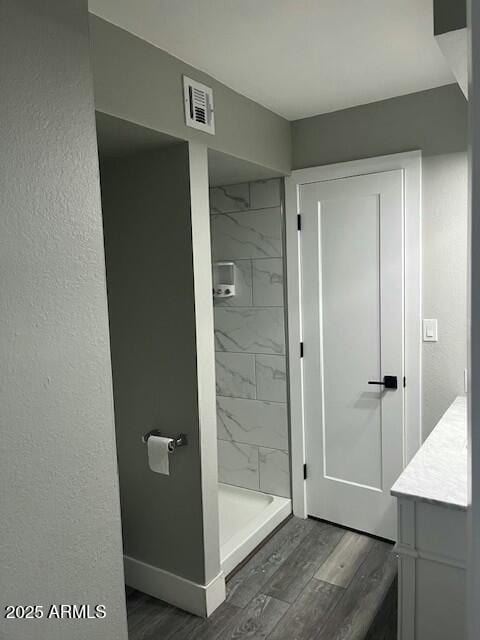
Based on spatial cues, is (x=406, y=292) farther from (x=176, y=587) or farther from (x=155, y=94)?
(x=176, y=587)

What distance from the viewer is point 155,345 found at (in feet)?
7.81

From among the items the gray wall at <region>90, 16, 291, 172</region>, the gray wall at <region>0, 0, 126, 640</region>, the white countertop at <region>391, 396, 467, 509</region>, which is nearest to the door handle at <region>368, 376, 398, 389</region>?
the white countertop at <region>391, 396, 467, 509</region>

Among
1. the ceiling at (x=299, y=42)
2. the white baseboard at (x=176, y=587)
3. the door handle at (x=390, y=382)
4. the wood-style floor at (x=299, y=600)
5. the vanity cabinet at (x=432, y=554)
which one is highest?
the ceiling at (x=299, y=42)

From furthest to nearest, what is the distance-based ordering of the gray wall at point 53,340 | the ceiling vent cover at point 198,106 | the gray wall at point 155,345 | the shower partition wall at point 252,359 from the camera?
the shower partition wall at point 252,359, the gray wall at point 155,345, the ceiling vent cover at point 198,106, the gray wall at point 53,340

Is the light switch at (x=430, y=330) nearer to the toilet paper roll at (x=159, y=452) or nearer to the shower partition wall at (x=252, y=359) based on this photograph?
the shower partition wall at (x=252, y=359)

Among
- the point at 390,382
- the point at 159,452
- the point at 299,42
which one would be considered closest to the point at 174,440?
the point at 159,452

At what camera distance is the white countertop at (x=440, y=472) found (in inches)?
59.3

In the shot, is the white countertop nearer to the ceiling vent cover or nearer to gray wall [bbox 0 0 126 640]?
gray wall [bbox 0 0 126 640]

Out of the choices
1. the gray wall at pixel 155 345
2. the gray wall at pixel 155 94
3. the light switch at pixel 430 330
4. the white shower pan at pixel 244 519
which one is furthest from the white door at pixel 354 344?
the gray wall at pixel 155 345

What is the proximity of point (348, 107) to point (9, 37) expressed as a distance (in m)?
2.10

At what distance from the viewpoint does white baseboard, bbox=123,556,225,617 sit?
2342mm

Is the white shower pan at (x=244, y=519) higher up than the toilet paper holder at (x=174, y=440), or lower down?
lower down

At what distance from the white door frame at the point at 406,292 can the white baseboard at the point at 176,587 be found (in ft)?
3.23

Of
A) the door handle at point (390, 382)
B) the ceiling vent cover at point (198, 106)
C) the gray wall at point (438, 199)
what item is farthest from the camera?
the door handle at point (390, 382)
